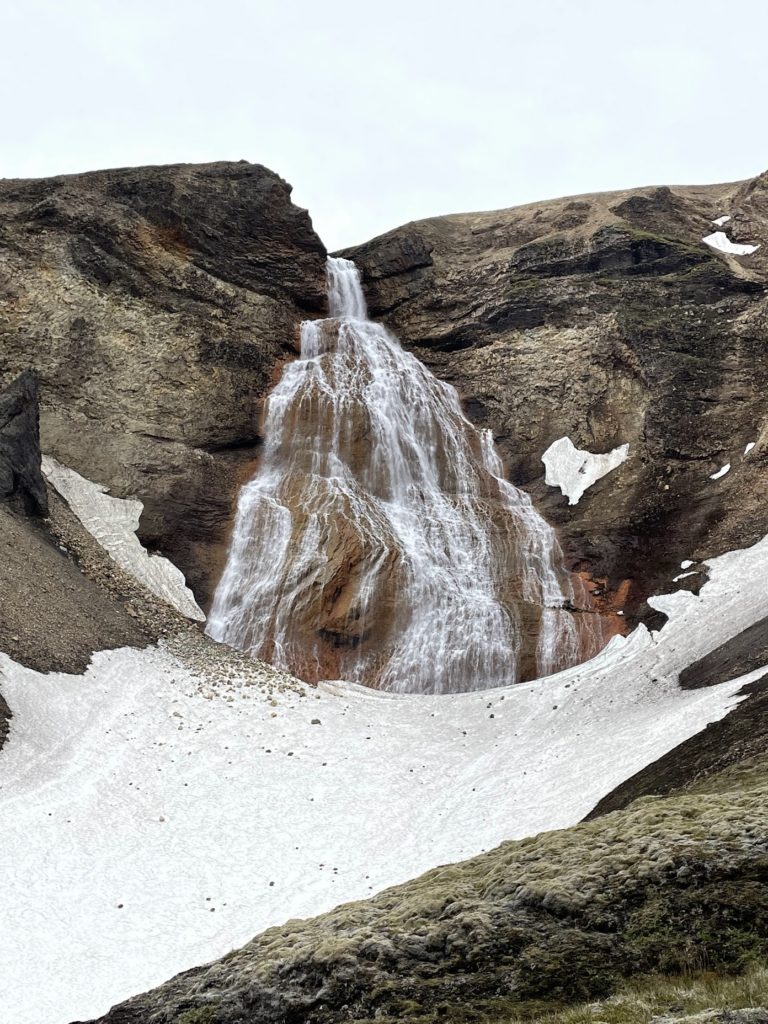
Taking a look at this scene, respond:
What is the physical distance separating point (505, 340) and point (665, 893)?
3655 cm

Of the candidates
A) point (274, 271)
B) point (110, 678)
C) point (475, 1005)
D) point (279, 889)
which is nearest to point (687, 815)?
point (475, 1005)

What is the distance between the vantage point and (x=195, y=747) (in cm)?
2155

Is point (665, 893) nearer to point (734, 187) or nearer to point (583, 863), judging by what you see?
point (583, 863)

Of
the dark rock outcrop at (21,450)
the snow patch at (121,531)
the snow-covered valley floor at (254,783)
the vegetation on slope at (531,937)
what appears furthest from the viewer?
the snow patch at (121,531)

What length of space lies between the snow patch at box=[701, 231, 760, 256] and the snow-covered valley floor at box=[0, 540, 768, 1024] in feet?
77.5

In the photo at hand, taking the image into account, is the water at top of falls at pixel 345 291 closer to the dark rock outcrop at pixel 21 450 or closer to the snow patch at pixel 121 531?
the snow patch at pixel 121 531

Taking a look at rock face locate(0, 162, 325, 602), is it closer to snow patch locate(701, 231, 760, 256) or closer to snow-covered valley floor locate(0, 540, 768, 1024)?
snow-covered valley floor locate(0, 540, 768, 1024)

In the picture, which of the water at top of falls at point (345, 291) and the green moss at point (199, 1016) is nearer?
the green moss at point (199, 1016)

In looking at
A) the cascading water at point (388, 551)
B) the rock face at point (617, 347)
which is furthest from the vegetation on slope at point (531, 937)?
the rock face at point (617, 347)

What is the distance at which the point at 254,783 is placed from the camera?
66.3 feet

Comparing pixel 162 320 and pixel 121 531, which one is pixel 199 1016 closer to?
pixel 121 531

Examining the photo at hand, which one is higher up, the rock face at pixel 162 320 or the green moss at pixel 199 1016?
the rock face at pixel 162 320

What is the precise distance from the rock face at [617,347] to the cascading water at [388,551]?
6.34 feet

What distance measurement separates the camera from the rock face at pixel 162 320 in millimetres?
34281
